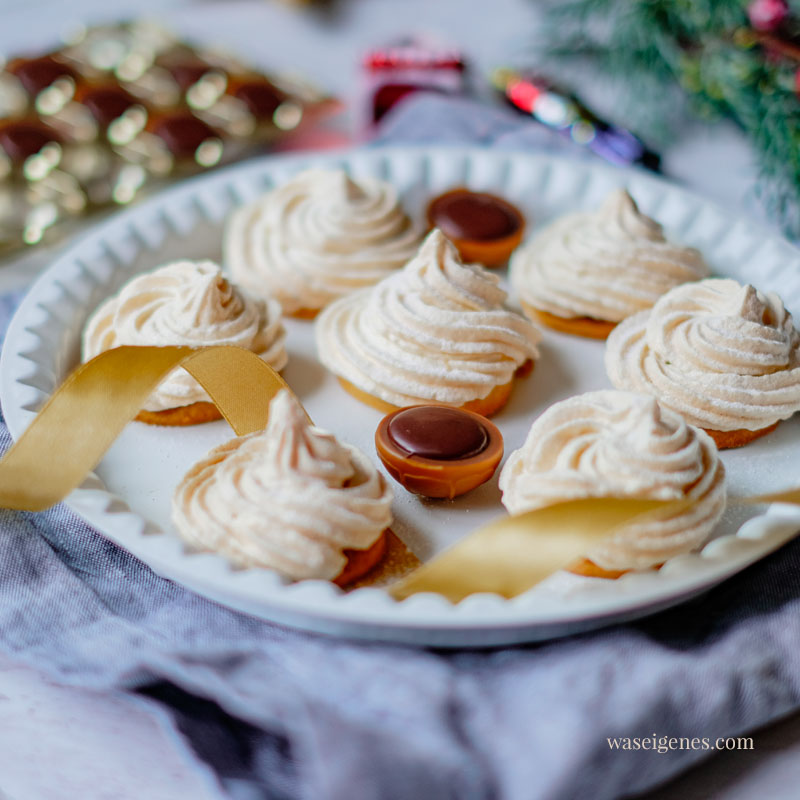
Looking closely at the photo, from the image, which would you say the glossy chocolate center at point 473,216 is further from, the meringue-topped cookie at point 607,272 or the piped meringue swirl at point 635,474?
the piped meringue swirl at point 635,474

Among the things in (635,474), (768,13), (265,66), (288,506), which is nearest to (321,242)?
(288,506)

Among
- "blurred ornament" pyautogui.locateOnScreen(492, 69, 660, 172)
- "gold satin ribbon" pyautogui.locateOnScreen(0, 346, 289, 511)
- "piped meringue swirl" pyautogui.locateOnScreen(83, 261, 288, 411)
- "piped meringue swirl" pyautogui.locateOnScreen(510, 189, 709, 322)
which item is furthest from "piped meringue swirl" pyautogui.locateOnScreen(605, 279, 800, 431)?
"blurred ornament" pyautogui.locateOnScreen(492, 69, 660, 172)

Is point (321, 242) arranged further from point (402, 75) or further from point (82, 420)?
point (402, 75)

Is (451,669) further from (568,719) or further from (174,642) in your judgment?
(174,642)

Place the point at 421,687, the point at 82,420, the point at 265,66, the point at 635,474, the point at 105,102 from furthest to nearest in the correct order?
1. the point at 265,66
2. the point at 105,102
3. the point at 82,420
4. the point at 635,474
5. the point at 421,687

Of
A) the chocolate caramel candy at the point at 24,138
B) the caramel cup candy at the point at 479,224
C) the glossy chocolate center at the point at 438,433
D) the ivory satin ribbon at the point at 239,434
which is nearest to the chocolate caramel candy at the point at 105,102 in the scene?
the chocolate caramel candy at the point at 24,138

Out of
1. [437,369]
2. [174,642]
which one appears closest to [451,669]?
[174,642]

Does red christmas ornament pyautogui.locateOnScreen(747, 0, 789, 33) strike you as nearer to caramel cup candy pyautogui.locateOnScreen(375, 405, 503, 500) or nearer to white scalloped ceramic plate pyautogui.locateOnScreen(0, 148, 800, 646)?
white scalloped ceramic plate pyautogui.locateOnScreen(0, 148, 800, 646)
